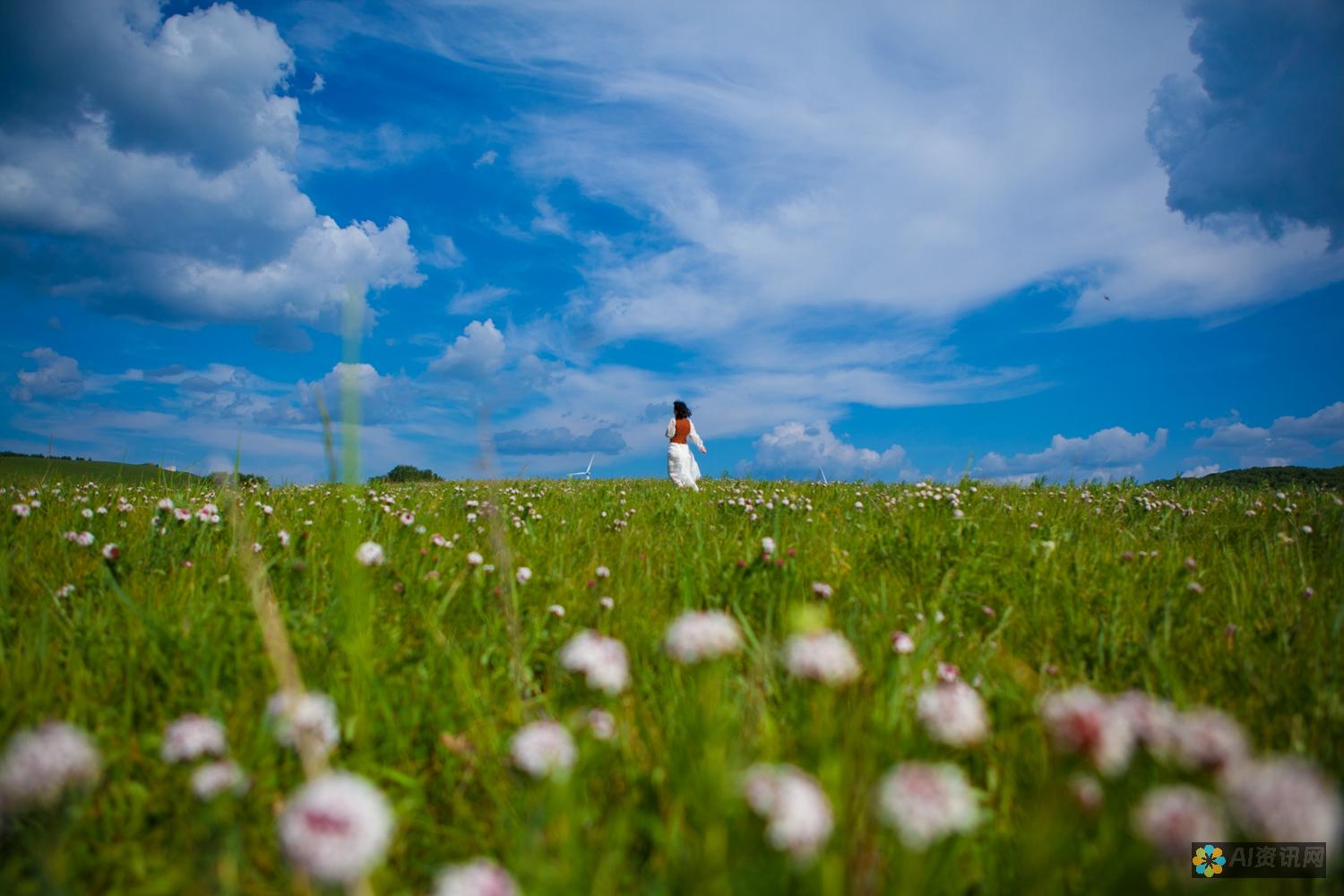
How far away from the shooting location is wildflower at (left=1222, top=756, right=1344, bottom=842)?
129cm

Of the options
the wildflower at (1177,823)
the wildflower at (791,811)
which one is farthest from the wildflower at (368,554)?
the wildflower at (1177,823)

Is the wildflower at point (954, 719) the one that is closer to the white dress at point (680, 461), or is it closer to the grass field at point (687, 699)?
A: the grass field at point (687, 699)

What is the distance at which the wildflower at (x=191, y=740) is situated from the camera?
2.10 metres

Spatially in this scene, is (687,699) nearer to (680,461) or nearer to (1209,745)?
(1209,745)

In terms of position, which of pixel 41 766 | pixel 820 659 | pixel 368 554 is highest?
pixel 368 554

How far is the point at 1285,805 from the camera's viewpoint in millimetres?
1315

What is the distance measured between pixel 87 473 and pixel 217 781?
16.5m

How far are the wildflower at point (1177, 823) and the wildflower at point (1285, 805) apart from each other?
0.05 m

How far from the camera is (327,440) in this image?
2877mm

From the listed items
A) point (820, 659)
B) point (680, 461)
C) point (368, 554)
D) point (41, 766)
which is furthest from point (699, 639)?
point (680, 461)

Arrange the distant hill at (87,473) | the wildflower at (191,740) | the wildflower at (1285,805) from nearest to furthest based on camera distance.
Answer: the wildflower at (1285,805) < the wildflower at (191,740) < the distant hill at (87,473)

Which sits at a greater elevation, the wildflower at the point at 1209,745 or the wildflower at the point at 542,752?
the wildflower at the point at 1209,745

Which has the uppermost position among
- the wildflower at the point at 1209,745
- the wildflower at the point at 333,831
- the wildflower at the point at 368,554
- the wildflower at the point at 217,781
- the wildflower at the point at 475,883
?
the wildflower at the point at 368,554

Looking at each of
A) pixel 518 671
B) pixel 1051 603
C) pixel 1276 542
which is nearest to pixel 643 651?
pixel 518 671
